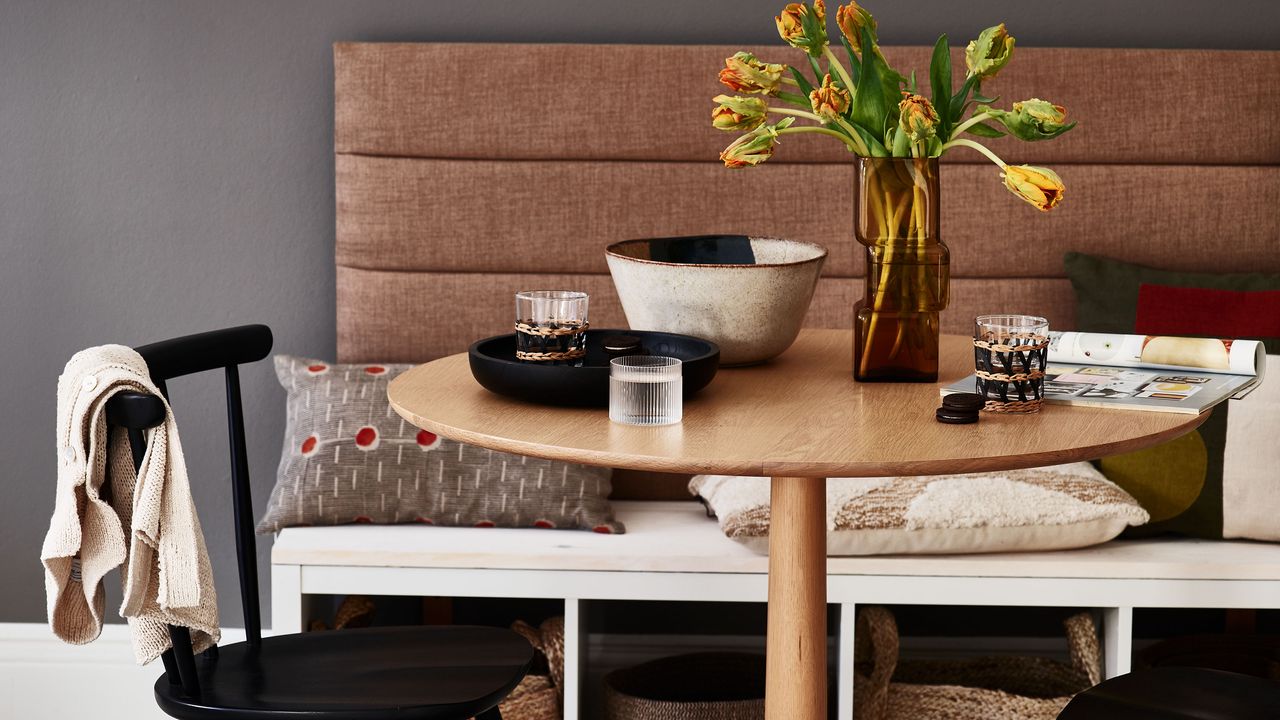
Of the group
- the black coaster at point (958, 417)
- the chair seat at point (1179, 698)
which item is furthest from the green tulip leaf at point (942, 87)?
the chair seat at point (1179, 698)

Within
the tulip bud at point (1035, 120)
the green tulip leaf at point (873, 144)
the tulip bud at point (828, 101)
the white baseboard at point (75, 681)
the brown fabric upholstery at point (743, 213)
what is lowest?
the white baseboard at point (75, 681)

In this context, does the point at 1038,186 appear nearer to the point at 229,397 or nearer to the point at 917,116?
the point at 917,116

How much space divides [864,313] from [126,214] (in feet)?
5.77

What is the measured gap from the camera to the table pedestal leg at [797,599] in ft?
4.56

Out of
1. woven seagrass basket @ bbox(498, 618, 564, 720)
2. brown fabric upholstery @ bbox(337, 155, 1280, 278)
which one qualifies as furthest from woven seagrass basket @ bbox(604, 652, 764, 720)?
brown fabric upholstery @ bbox(337, 155, 1280, 278)

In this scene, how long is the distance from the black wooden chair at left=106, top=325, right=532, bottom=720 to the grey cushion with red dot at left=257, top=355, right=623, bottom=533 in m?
0.56

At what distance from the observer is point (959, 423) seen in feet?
4.16

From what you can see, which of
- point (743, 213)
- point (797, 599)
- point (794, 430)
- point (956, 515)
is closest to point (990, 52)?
point (794, 430)

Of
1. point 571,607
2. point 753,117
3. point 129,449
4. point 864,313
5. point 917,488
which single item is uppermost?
point 753,117

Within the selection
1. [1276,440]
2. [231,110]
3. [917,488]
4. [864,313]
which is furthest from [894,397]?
[231,110]

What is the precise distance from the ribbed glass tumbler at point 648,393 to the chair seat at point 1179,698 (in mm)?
575

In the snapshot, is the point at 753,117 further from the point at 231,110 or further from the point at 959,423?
the point at 231,110

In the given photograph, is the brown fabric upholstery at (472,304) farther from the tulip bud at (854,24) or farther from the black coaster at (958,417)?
the black coaster at (958,417)

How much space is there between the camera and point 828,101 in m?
1.36
